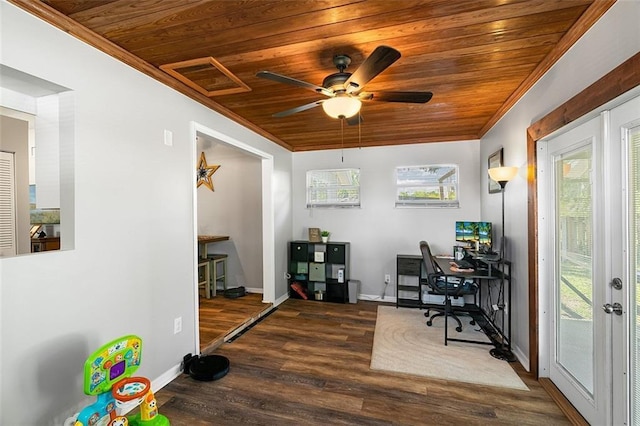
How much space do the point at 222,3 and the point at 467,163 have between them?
3846 mm

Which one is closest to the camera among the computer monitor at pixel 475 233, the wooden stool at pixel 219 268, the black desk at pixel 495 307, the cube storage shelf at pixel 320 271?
the black desk at pixel 495 307

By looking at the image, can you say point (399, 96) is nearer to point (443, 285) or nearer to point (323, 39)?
point (323, 39)

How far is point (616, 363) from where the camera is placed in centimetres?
153

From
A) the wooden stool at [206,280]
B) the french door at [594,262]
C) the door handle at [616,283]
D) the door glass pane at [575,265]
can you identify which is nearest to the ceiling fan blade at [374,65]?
the french door at [594,262]

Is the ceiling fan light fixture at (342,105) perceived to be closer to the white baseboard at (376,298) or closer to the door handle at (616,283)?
the door handle at (616,283)

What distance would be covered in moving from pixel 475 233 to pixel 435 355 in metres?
1.58

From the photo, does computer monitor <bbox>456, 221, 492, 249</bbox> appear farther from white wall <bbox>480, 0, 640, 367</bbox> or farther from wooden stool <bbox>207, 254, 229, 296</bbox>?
wooden stool <bbox>207, 254, 229, 296</bbox>

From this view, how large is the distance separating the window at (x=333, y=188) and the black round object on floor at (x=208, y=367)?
9.36 ft

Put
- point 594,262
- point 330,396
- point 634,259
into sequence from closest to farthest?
point 634,259 → point 594,262 → point 330,396

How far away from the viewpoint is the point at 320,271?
14.6ft

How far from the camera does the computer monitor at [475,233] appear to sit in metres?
3.24

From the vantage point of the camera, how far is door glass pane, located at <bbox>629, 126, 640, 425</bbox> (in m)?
1.40

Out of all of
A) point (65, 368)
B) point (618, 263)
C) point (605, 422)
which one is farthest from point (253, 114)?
point (605, 422)

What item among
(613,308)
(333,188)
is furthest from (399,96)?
(333,188)
